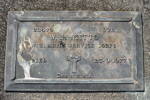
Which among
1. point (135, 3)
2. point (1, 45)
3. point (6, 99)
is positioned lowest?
point (6, 99)

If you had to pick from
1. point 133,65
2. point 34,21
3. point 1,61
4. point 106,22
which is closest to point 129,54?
point 133,65

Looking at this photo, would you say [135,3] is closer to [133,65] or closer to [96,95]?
[133,65]

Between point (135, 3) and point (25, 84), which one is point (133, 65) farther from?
point (25, 84)

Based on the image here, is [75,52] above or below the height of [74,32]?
below

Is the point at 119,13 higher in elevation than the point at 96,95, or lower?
higher

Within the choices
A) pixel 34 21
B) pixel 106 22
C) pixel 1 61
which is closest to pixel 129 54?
pixel 106 22

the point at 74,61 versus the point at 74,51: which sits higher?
the point at 74,51
